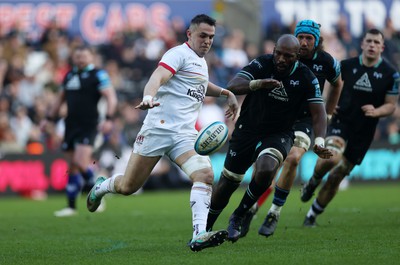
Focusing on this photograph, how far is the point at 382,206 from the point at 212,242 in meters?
7.52

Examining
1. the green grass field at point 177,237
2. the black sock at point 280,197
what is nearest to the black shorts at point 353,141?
the green grass field at point 177,237

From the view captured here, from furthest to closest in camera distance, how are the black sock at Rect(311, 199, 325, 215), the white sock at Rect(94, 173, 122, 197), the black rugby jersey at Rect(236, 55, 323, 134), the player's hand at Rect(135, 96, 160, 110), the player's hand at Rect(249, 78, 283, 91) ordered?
the black sock at Rect(311, 199, 325, 215), the white sock at Rect(94, 173, 122, 197), the black rugby jersey at Rect(236, 55, 323, 134), the player's hand at Rect(249, 78, 283, 91), the player's hand at Rect(135, 96, 160, 110)

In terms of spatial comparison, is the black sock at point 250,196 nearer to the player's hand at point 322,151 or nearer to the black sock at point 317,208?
the player's hand at point 322,151

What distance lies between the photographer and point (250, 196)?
10391 millimetres

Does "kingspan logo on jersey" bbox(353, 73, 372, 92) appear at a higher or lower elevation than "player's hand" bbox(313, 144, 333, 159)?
higher

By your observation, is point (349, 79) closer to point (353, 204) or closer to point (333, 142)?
point (333, 142)

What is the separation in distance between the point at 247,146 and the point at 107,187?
1.78m

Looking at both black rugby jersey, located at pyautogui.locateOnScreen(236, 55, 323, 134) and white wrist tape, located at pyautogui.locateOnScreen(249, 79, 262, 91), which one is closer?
white wrist tape, located at pyautogui.locateOnScreen(249, 79, 262, 91)

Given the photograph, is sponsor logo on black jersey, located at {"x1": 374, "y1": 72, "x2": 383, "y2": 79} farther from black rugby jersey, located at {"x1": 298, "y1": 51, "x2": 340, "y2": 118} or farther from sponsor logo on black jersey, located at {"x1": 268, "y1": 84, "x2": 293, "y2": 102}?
sponsor logo on black jersey, located at {"x1": 268, "y1": 84, "x2": 293, "y2": 102}

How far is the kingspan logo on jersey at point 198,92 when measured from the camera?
9.98 m

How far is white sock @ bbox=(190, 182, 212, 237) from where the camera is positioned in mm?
9453

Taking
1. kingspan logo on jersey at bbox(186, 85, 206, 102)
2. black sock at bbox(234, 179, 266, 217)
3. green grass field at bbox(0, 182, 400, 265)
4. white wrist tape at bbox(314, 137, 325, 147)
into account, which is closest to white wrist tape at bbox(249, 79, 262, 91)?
kingspan logo on jersey at bbox(186, 85, 206, 102)

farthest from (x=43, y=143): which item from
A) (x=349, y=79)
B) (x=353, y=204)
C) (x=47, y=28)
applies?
(x=349, y=79)

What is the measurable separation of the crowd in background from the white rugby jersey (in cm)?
1235
